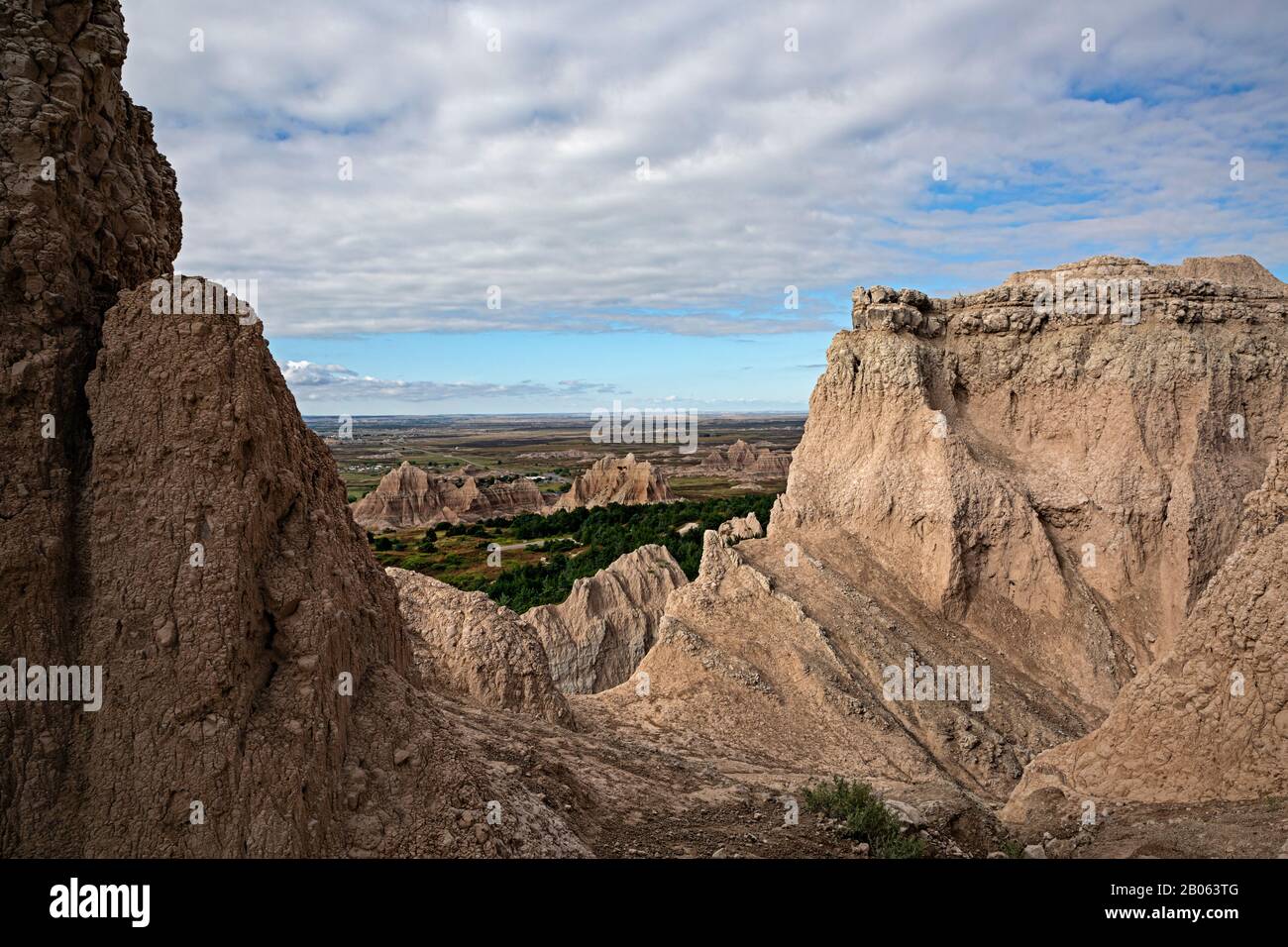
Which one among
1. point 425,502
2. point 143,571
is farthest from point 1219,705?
point 425,502

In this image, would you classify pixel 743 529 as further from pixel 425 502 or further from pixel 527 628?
pixel 425 502

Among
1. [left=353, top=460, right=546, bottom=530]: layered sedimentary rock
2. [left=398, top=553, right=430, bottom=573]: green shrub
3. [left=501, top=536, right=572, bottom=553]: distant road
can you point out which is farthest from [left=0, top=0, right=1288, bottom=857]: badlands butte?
[left=353, top=460, right=546, bottom=530]: layered sedimentary rock

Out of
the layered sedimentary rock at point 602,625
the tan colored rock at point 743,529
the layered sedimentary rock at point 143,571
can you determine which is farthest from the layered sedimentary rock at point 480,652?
the tan colored rock at point 743,529

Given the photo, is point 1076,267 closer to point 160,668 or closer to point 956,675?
point 956,675

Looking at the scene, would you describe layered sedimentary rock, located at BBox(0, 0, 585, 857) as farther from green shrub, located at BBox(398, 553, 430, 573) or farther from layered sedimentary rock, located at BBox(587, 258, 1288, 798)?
green shrub, located at BBox(398, 553, 430, 573)

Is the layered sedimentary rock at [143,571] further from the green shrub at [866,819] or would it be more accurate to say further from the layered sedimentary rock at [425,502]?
the layered sedimentary rock at [425,502]

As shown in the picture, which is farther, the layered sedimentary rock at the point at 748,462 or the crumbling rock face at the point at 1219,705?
the layered sedimentary rock at the point at 748,462
